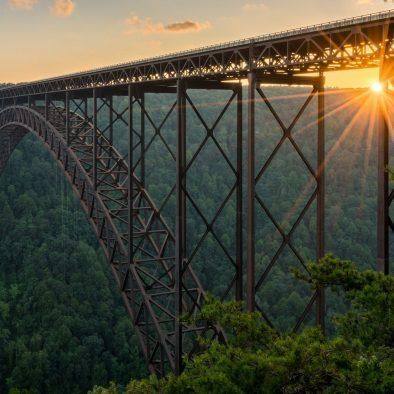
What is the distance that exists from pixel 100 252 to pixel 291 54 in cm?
5188

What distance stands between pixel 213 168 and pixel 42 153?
26462 mm

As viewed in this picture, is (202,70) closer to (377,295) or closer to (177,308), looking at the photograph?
(177,308)

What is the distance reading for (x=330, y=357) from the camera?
29.4ft

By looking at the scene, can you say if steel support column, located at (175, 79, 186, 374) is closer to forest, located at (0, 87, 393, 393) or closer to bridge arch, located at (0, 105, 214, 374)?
bridge arch, located at (0, 105, 214, 374)

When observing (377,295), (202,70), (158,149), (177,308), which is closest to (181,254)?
(177,308)

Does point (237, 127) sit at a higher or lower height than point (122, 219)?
higher

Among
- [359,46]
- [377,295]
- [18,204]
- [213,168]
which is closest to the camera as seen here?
[377,295]

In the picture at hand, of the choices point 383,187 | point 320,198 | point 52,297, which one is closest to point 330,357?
point 383,187

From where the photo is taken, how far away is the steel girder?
38.7 feet

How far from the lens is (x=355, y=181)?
284ft

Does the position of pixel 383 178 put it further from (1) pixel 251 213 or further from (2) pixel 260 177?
(2) pixel 260 177

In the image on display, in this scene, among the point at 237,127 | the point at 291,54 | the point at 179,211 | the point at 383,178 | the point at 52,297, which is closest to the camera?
the point at 383,178

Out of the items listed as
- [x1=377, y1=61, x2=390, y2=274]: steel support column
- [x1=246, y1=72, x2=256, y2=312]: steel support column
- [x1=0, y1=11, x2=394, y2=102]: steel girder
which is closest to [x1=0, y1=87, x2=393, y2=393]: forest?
[x1=0, y1=11, x2=394, y2=102]: steel girder

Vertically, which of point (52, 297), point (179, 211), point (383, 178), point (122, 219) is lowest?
point (52, 297)
